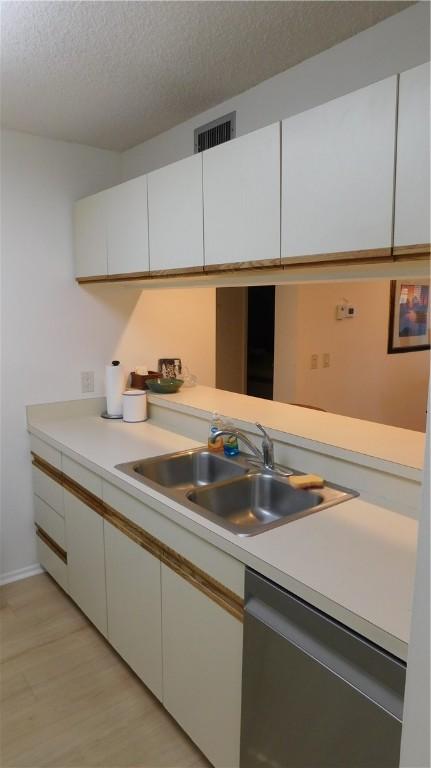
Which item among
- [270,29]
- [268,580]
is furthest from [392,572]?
[270,29]

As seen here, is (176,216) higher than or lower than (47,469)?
higher

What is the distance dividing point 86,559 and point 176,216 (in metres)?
1.54

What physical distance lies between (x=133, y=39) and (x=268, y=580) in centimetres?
174

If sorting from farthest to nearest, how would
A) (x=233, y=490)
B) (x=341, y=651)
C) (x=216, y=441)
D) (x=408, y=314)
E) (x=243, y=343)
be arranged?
(x=243, y=343), (x=408, y=314), (x=216, y=441), (x=233, y=490), (x=341, y=651)

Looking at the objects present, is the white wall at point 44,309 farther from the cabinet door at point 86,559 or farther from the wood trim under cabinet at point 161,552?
the cabinet door at point 86,559

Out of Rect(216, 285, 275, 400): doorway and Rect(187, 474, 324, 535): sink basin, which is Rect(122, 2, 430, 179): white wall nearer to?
Rect(187, 474, 324, 535): sink basin

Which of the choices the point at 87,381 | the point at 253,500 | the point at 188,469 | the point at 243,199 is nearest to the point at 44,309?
the point at 87,381

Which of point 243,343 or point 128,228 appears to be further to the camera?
point 243,343

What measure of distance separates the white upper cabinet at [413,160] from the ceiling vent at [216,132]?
1.06m

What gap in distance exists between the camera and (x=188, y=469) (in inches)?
85.4

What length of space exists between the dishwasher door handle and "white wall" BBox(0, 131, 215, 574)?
1877mm

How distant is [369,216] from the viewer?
130cm

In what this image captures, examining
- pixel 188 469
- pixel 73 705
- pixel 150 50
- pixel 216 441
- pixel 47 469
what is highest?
pixel 150 50

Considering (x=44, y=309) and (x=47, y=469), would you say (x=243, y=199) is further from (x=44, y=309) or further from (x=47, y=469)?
(x=47, y=469)
